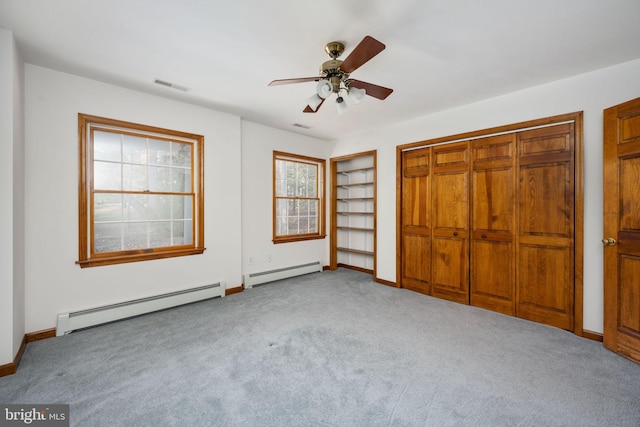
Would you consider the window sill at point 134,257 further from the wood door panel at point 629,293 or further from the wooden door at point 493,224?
the wood door panel at point 629,293

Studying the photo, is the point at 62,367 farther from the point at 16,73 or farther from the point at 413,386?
the point at 413,386

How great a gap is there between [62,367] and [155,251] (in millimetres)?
1461

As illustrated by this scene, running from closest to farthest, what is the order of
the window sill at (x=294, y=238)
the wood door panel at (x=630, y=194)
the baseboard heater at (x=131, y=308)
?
the wood door panel at (x=630, y=194) → the baseboard heater at (x=131, y=308) → the window sill at (x=294, y=238)

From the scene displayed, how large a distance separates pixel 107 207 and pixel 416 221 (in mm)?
4226

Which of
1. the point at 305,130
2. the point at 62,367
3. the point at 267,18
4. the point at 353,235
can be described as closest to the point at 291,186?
the point at 305,130

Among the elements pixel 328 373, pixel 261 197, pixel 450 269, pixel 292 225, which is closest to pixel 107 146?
pixel 261 197

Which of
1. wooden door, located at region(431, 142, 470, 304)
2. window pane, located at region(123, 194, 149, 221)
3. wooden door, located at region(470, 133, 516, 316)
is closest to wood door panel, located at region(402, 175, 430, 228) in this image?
wooden door, located at region(431, 142, 470, 304)

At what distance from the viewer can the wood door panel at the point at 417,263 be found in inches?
159

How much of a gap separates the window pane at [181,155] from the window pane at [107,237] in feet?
3.54

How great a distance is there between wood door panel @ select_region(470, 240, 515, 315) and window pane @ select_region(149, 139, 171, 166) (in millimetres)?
4338

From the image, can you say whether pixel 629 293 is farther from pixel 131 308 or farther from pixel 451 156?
pixel 131 308

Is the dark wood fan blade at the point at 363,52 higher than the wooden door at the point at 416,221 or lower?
higher

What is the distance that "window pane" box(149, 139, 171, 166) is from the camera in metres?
3.45

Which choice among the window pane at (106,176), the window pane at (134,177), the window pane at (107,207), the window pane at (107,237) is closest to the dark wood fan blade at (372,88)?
the window pane at (134,177)
